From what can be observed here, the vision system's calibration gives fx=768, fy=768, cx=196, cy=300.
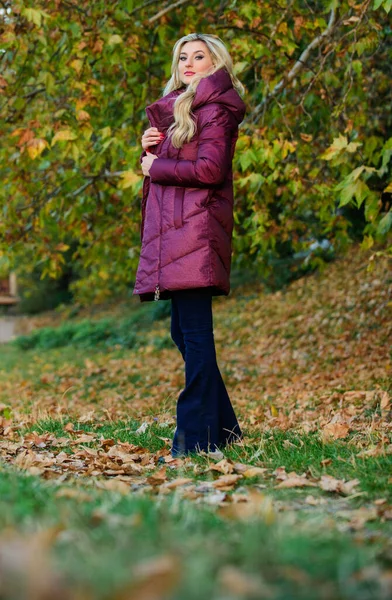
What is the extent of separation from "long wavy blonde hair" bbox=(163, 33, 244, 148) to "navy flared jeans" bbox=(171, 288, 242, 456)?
31.1 inches

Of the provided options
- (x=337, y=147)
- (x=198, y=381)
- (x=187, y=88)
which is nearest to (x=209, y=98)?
(x=187, y=88)

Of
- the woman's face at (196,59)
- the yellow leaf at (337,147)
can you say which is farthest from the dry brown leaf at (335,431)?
the woman's face at (196,59)

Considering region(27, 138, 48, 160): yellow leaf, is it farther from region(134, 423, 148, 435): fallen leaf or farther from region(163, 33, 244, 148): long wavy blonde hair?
region(134, 423, 148, 435): fallen leaf

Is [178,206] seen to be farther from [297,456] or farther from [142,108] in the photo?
[142,108]

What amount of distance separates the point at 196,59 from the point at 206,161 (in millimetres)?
652

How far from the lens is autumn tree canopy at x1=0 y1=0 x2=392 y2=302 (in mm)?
5562

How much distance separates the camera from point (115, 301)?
66.5 feet

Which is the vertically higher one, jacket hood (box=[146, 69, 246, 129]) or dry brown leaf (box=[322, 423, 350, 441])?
jacket hood (box=[146, 69, 246, 129])

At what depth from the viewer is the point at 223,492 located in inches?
122

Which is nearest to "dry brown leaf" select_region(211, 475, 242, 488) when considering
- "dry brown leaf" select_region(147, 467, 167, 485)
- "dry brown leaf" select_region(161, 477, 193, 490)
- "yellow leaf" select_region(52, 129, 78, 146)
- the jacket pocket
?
"dry brown leaf" select_region(161, 477, 193, 490)

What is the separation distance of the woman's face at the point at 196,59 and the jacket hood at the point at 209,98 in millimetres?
105

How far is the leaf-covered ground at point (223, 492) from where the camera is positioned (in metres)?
1.74

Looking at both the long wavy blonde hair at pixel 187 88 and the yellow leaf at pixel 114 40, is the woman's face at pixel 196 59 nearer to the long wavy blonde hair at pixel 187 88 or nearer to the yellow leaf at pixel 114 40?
the long wavy blonde hair at pixel 187 88

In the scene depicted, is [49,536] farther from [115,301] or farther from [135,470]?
[115,301]
